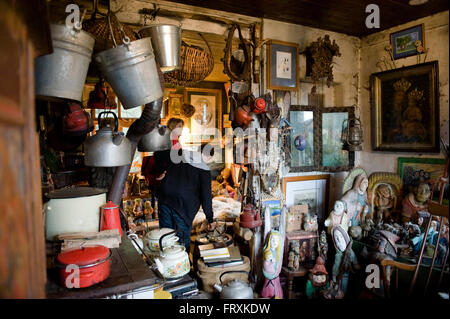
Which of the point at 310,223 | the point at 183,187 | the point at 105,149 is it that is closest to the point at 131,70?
the point at 105,149

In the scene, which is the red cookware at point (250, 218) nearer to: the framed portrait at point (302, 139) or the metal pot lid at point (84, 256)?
the framed portrait at point (302, 139)

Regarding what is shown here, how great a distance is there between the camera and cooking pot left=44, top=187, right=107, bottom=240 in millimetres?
1688

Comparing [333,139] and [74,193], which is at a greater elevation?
[333,139]

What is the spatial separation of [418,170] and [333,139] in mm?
1022

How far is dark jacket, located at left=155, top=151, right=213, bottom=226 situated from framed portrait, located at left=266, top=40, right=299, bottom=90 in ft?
4.34

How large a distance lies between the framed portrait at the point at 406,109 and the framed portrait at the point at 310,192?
2.76ft

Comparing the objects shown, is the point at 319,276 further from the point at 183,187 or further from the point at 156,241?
the point at 156,241

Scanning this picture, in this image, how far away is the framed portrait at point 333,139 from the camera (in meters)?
3.92

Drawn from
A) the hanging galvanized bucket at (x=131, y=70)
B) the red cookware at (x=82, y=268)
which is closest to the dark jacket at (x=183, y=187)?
the hanging galvanized bucket at (x=131, y=70)

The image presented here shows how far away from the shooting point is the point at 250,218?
3.21 m

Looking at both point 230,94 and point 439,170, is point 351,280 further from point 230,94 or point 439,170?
point 230,94

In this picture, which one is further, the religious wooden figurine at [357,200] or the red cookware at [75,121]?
the religious wooden figurine at [357,200]

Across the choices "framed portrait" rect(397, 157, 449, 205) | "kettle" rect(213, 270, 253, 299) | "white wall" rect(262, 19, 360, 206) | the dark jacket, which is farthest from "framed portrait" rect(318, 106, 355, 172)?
"kettle" rect(213, 270, 253, 299)

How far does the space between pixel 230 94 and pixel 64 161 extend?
6.26 feet
